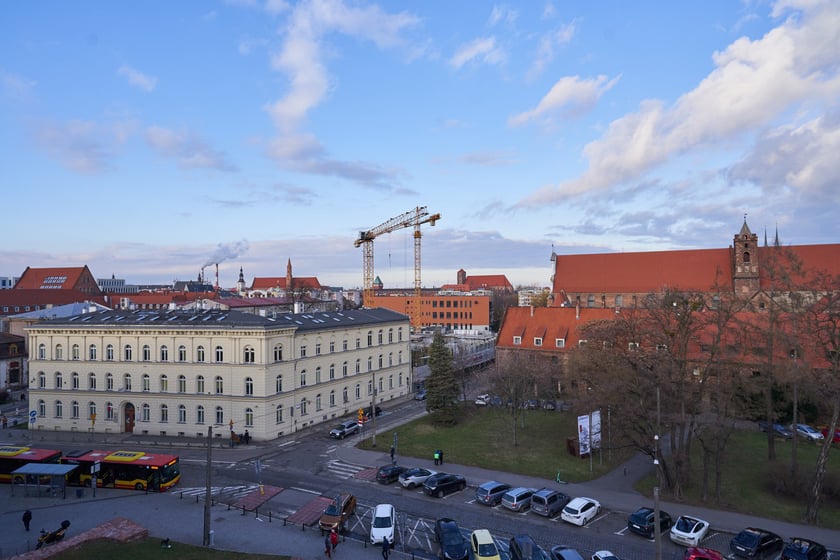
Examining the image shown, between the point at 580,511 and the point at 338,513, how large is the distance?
12332mm

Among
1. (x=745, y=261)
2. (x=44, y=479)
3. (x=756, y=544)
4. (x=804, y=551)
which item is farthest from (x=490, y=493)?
(x=745, y=261)

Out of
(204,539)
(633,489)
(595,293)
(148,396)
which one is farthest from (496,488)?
(595,293)

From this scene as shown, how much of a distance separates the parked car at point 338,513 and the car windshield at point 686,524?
16.1 metres

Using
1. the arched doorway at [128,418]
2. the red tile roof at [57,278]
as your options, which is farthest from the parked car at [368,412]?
the red tile roof at [57,278]

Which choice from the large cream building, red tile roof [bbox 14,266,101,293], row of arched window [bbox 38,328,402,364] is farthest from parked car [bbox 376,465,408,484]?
red tile roof [bbox 14,266,101,293]

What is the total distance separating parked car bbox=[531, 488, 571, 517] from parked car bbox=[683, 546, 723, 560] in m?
7.11

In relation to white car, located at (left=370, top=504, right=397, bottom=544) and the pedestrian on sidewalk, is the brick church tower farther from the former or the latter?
the pedestrian on sidewalk

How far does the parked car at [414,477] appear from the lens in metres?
33.5

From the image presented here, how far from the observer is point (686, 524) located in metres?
25.9

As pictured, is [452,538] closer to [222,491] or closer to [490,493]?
[490,493]

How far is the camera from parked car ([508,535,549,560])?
22.9 metres

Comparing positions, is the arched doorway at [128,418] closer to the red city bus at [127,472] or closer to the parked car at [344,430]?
the red city bus at [127,472]

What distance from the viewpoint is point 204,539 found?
2508 cm

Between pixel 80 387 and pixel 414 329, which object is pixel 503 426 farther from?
pixel 414 329
